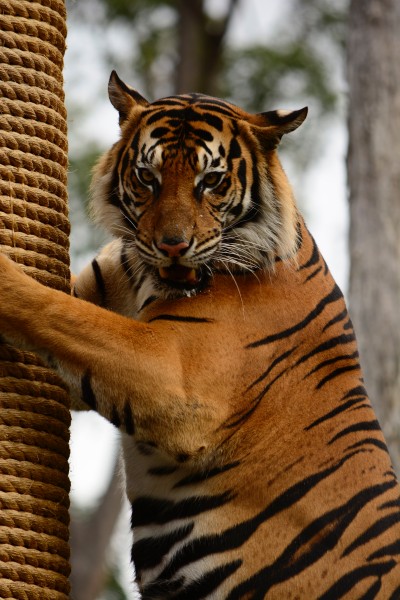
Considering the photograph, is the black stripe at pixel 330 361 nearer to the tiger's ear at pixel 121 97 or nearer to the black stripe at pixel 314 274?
the black stripe at pixel 314 274

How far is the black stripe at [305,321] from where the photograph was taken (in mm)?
3641

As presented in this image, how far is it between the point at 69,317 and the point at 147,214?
0.50 meters

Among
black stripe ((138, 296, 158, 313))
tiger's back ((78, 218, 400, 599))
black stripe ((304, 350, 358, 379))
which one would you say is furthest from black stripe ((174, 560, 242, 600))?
black stripe ((138, 296, 158, 313))

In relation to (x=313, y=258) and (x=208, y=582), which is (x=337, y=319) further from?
(x=208, y=582)

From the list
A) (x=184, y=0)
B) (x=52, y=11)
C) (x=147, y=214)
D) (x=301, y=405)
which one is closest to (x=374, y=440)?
(x=301, y=405)

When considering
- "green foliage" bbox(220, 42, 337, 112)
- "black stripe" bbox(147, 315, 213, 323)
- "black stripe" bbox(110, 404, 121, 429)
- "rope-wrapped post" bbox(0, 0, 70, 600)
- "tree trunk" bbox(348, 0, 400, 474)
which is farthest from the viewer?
"green foliage" bbox(220, 42, 337, 112)

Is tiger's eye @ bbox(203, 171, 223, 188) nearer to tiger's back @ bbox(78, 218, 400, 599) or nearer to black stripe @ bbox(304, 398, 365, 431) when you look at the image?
tiger's back @ bbox(78, 218, 400, 599)

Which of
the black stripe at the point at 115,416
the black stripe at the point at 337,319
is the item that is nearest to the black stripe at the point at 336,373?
the black stripe at the point at 337,319

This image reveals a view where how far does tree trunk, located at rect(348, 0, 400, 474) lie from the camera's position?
6.39 meters

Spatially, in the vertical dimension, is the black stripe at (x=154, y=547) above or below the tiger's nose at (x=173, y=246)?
below

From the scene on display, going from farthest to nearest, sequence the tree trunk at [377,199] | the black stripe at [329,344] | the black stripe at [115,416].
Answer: the tree trunk at [377,199], the black stripe at [329,344], the black stripe at [115,416]

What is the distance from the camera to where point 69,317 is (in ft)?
10.7

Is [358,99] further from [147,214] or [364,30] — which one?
[147,214]

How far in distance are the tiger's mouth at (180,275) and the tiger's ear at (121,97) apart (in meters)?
0.63
